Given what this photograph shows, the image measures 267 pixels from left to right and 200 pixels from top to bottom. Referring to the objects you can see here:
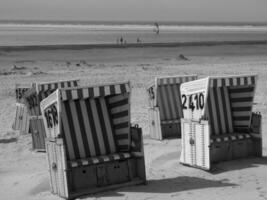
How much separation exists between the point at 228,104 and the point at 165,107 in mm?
2791

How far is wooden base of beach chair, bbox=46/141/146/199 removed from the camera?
8977 mm

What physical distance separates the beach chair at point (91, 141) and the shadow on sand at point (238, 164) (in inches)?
61.5

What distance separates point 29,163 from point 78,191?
9.34 feet

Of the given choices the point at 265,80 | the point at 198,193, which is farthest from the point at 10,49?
the point at 198,193

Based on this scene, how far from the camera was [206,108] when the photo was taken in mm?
10891

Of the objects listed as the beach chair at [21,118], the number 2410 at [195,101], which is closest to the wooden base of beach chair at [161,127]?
the number 2410 at [195,101]

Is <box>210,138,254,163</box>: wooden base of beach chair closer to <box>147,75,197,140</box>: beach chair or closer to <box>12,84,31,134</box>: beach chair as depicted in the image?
<box>147,75,197,140</box>: beach chair

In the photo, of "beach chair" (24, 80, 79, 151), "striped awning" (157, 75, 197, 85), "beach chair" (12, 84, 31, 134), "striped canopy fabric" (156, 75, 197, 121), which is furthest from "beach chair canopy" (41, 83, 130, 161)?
"beach chair" (12, 84, 31, 134)

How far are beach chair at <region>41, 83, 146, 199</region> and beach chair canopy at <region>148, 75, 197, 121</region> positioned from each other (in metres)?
4.11

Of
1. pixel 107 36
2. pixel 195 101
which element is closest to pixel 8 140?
pixel 195 101

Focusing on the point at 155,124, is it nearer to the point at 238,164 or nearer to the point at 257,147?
the point at 257,147

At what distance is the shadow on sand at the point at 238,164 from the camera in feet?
33.9

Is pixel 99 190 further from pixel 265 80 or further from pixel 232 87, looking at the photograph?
pixel 265 80

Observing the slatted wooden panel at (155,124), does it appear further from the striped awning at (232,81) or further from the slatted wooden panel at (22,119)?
the striped awning at (232,81)
